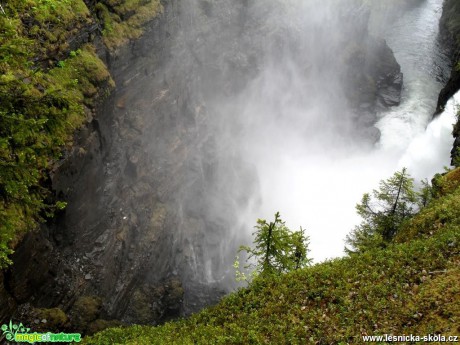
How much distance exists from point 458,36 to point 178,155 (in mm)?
51174

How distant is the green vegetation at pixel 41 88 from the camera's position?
952cm

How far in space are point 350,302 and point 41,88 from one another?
17182 mm

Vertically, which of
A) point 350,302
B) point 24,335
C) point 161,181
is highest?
point 161,181

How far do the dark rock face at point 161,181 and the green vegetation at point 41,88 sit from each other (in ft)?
4.30

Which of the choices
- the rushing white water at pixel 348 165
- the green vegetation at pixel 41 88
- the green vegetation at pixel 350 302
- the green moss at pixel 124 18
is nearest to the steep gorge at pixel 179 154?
the green moss at pixel 124 18

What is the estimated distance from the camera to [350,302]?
12117mm

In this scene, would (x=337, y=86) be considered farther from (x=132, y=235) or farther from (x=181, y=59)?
(x=132, y=235)

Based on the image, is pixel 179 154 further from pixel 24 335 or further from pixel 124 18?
pixel 24 335

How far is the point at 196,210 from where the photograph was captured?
3759 cm

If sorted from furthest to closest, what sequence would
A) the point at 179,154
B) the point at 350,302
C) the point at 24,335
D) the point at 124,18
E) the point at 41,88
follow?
the point at 179,154 → the point at 124,18 → the point at 41,88 → the point at 24,335 → the point at 350,302

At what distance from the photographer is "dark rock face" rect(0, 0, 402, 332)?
832 inches

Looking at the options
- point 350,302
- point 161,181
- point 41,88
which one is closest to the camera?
point 350,302

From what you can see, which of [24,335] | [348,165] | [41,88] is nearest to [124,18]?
[41,88]

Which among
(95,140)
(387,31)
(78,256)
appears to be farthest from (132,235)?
(387,31)
